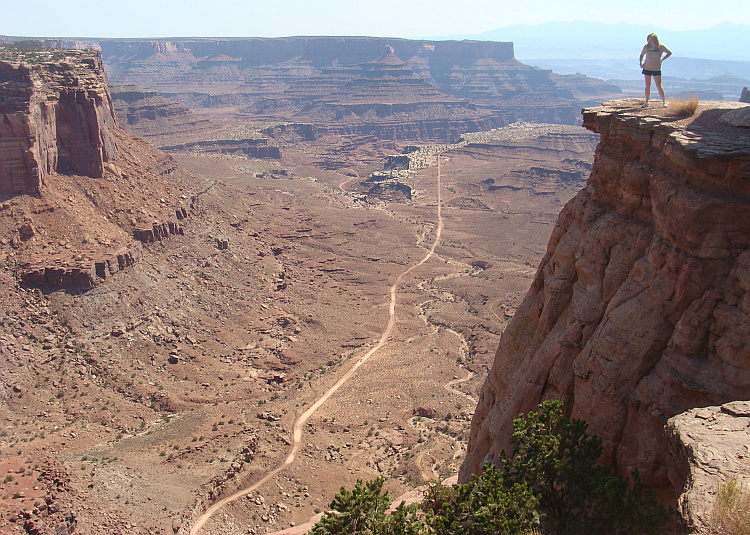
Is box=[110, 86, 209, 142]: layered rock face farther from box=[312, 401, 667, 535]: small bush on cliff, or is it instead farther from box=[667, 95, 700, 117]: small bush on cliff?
box=[312, 401, 667, 535]: small bush on cliff

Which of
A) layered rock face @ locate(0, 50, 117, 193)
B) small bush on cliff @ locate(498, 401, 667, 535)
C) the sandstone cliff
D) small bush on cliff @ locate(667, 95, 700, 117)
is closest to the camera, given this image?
small bush on cliff @ locate(498, 401, 667, 535)

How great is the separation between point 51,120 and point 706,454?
163 ft

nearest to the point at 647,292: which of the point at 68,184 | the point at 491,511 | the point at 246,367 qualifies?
the point at 491,511

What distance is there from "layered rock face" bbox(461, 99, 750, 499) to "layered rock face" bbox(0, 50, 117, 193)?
1536 inches

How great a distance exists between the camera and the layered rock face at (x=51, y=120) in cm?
4166

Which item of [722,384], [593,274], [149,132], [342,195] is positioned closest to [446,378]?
[593,274]

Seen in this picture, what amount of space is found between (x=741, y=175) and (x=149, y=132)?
5271 inches

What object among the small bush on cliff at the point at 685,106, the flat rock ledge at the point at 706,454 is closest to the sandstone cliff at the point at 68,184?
the small bush on cliff at the point at 685,106

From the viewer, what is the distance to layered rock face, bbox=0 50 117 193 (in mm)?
41656

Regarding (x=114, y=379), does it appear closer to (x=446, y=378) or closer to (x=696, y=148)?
(x=446, y=378)

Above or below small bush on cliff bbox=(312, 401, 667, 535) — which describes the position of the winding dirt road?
below

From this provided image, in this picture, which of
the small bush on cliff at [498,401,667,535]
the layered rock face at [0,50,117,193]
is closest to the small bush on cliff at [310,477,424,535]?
the small bush on cliff at [498,401,667,535]

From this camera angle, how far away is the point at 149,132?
130875 millimetres

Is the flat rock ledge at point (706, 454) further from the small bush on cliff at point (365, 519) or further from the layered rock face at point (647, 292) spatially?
the small bush on cliff at point (365, 519)
